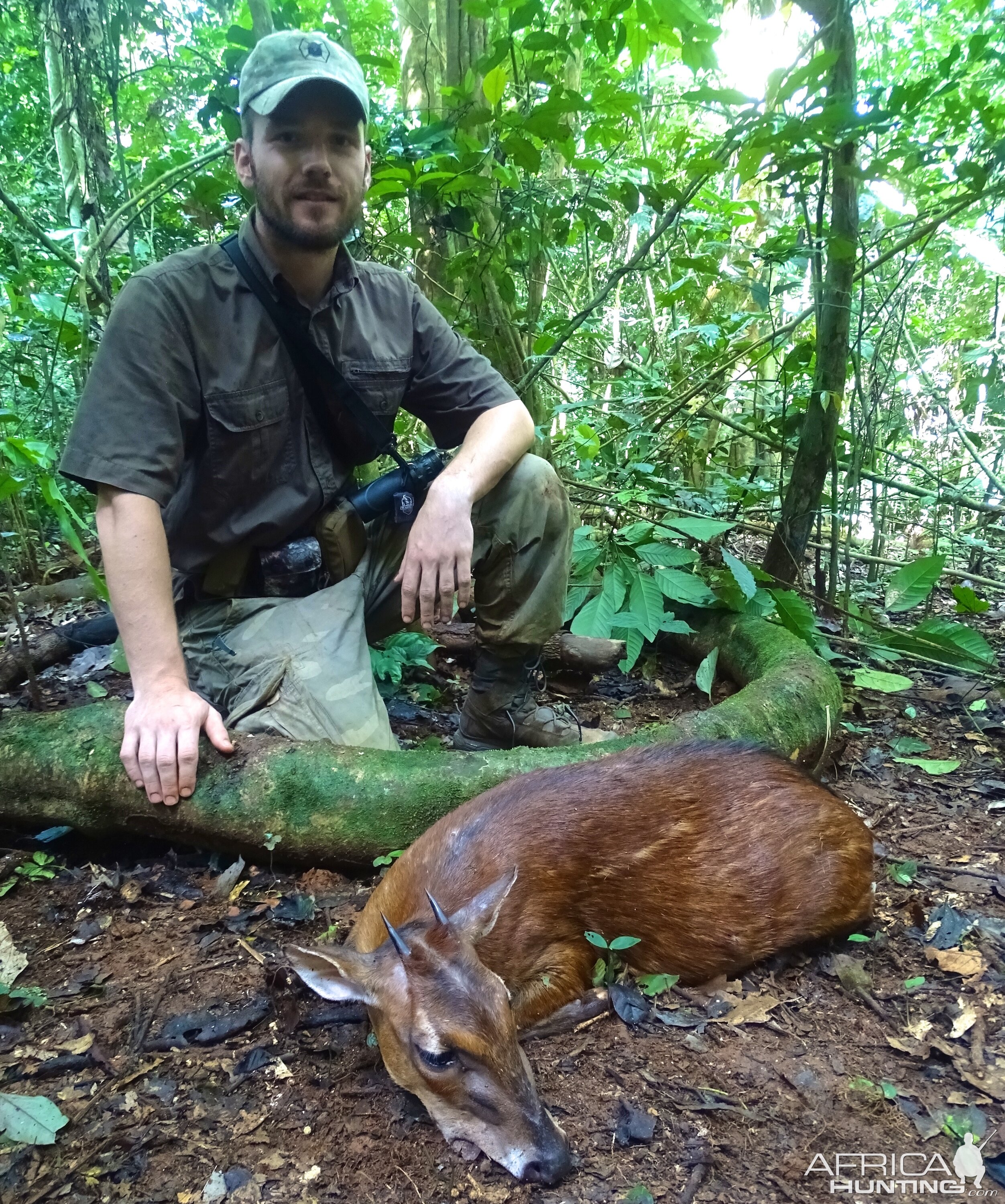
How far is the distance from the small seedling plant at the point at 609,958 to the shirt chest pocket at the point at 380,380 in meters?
2.63

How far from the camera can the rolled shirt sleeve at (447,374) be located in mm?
4180

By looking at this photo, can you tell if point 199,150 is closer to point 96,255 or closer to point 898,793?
point 96,255

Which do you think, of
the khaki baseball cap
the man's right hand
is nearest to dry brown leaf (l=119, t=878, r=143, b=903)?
the man's right hand

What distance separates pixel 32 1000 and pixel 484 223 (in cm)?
505

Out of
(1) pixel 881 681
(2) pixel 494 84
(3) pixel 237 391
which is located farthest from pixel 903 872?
(2) pixel 494 84

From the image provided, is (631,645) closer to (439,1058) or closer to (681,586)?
(681,586)

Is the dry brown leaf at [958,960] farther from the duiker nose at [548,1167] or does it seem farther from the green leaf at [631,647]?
the green leaf at [631,647]

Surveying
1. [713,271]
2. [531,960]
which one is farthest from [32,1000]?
[713,271]

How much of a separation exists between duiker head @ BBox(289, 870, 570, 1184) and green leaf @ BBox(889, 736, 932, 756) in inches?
107

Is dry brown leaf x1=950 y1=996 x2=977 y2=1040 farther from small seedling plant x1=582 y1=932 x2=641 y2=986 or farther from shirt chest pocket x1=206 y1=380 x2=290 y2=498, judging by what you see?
shirt chest pocket x1=206 y1=380 x2=290 y2=498

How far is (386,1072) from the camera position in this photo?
2.27 metres

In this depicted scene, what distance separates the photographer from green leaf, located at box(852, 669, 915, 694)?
4.18 m

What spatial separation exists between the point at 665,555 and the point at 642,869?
7.03ft

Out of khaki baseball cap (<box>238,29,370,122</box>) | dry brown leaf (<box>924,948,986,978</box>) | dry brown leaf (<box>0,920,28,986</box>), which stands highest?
khaki baseball cap (<box>238,29,370,122</box>)
